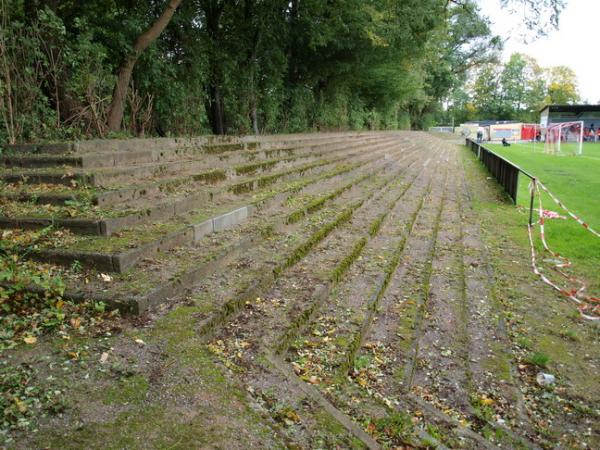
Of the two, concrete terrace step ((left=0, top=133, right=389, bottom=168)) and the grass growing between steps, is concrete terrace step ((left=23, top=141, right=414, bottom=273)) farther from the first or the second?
the grass growing between steps

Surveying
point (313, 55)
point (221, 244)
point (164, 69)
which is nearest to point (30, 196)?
point (221, 244)

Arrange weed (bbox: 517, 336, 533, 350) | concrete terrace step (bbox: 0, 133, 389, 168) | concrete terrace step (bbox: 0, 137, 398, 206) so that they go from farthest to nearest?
concrete terrace step (bbox: 0, 133, 389, 168) < concrete terrace step (bbox: 0, 137, 398, 206) < weed (bbox: 517, 336, 533, 350)

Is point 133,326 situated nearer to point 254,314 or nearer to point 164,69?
point 254,314

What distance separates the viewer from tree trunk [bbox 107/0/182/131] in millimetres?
7373

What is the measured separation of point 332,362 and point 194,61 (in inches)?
340

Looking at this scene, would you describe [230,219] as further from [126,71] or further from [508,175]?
[508,175]

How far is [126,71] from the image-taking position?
7676 millimetres

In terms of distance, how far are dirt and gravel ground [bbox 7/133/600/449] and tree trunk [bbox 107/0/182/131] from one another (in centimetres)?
→ 354

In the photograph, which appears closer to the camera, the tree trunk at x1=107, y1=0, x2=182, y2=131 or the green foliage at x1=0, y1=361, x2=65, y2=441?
the green foliage at x1=0, y1=361, x2=65, y2=441

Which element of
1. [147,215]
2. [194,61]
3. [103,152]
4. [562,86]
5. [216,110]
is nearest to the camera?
[147,215]

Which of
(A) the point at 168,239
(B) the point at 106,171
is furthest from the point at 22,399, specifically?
(B) the point at 106,171

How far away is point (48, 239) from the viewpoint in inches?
157

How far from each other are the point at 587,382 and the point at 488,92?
96.1 metres

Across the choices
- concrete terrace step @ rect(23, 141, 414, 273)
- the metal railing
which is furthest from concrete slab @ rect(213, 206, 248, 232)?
the metal railing
